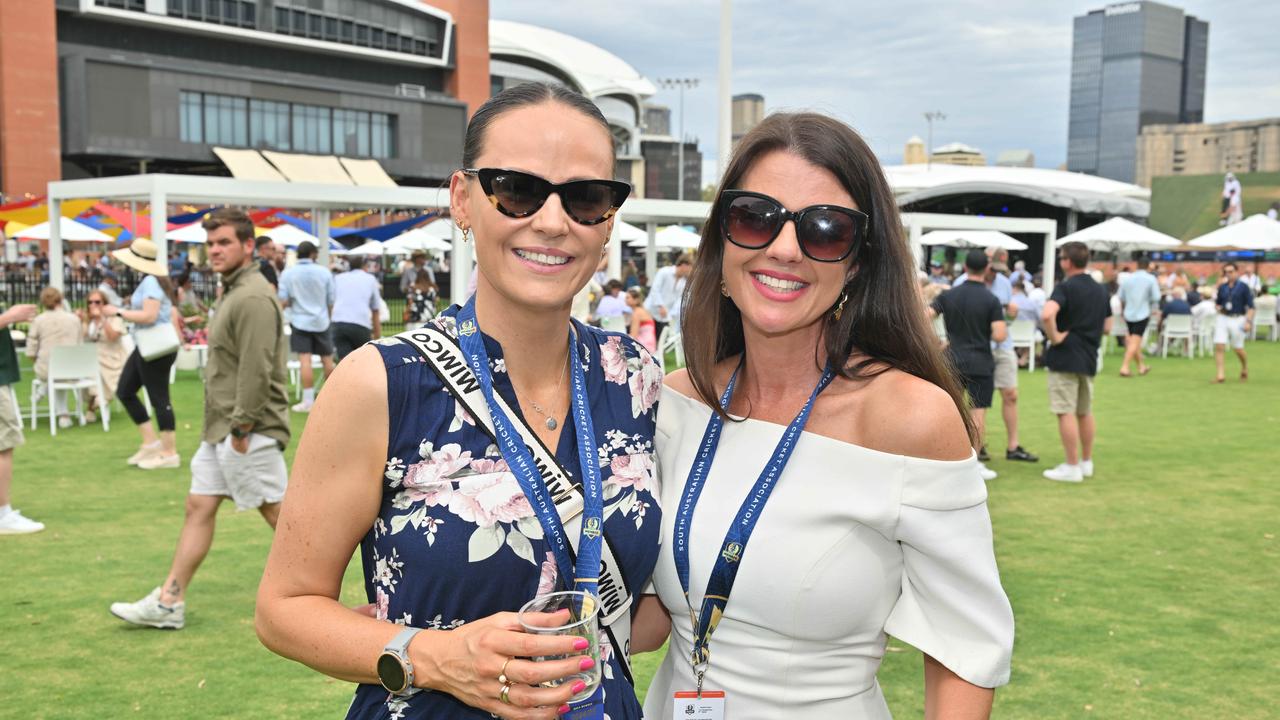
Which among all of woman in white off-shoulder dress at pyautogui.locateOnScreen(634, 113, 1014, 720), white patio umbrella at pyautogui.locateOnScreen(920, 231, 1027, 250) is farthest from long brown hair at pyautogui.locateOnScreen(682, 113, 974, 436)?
white patio umbrella at pyautogui.locateOnScreen(920, 231, 1027, 250)

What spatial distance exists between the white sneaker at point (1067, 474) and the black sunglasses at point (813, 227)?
8589 millimetres

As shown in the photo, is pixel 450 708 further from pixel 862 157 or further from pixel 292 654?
pixel 862 157

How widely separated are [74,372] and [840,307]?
1233 cm

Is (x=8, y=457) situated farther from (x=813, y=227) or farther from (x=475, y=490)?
(x=813, y=227)

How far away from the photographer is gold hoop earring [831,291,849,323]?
2.20 meters

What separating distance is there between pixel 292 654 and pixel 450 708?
29 cm

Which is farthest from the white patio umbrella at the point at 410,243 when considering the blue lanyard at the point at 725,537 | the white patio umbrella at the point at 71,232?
the blue lanyard at the point at 725,537

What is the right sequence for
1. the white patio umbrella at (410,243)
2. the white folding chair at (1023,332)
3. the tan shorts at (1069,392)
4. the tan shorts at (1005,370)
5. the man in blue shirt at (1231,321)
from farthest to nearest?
the white patio umbrella at (410,243) → the white folding chair at (1023,332) → the man in blue shirt at (1231,321) → the tan shorts at (1005,370) → the tan shorts at (1069,392)

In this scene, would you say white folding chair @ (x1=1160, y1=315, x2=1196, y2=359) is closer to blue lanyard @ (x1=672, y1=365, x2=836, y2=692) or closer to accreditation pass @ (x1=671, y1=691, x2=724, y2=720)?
blue lanyard @ (x1=672, y1=365, x2=836, y2=692)

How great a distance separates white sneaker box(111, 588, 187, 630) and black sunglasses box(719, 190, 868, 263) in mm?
4782

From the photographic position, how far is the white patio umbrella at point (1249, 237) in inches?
924

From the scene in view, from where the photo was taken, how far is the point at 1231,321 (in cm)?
1777

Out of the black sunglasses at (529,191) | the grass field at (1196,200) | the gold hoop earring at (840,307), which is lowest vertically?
the gold hoop earring at (840,307)

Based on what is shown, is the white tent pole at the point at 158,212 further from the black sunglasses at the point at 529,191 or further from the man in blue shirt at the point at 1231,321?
the man in blue shirt at the point at 1231,321
